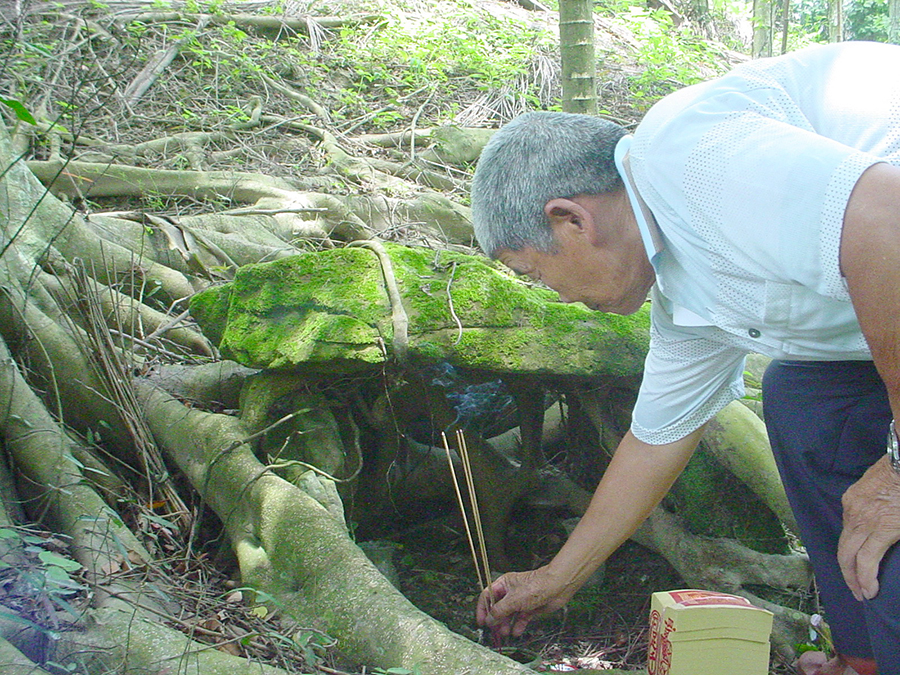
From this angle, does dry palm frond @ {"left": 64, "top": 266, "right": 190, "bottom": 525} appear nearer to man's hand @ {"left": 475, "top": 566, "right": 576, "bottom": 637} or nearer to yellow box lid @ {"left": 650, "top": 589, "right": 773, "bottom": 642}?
man's hand @ {"left": 475, "top": 566, "right": 576, "bottom": 637}

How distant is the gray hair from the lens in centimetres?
166

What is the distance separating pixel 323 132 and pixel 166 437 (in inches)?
165

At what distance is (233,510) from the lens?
247cm

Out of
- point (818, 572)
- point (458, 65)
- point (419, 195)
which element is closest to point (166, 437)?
point (818, 572)

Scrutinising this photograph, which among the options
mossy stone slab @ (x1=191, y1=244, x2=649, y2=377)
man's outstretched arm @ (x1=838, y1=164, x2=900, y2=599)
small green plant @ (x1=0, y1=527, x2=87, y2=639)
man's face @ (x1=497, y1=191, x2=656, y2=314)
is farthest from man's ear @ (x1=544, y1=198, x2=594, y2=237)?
small green plant @ (x1=0, y1=527, x2=87, y2=639)

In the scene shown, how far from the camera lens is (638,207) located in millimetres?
1643

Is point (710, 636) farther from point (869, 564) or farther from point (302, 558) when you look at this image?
point (302, 558)

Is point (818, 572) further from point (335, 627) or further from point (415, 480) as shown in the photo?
point (415, 480)

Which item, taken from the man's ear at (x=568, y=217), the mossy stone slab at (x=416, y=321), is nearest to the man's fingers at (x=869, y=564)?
the man's ear at (x=568, y=217)

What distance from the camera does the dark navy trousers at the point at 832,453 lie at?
1.78 meters

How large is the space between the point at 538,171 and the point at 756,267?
1.56 feet

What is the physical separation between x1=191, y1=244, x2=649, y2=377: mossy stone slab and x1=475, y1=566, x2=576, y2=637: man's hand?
0.65 metres

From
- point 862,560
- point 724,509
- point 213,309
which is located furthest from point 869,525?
point 213,309

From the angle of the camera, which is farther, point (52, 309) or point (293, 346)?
point (52, 309)
